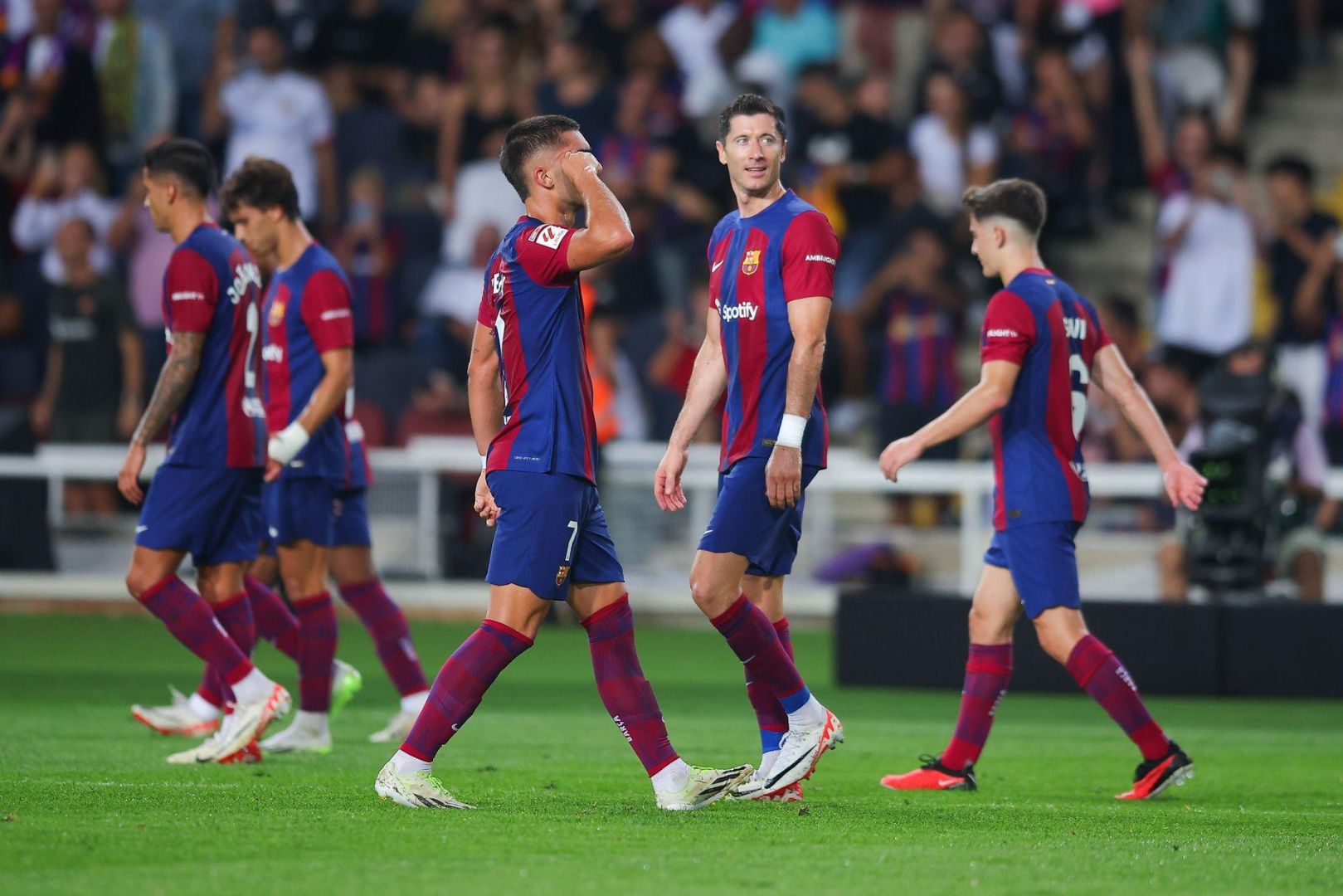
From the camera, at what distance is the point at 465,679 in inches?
256

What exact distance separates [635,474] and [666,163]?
11.2 ft

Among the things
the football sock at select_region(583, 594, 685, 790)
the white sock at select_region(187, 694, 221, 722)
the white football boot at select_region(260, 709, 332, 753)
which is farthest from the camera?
the white sock at select_region(187, 694, 221, 722)

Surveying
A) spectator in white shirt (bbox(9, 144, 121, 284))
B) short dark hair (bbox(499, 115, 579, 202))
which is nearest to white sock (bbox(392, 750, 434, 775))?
short dark hair (bbox(499, 115, 579, 202))

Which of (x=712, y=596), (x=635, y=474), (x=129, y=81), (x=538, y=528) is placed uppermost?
(x=129, y=81)

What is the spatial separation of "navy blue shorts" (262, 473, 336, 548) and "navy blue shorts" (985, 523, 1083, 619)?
297cm

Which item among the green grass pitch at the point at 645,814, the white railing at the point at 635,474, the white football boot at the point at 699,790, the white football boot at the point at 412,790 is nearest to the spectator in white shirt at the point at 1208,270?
the white railing at the point at 635,474

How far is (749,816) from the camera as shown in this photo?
6.71 metres

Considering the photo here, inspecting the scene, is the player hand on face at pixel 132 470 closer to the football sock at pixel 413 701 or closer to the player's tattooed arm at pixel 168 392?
the player's tattooed arm at pixel 168 392

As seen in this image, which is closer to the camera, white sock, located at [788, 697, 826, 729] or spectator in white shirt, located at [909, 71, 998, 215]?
white sock, located at [788, 697, 826, 729]

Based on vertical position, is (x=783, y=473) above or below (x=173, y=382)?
below

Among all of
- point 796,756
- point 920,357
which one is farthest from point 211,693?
point 920,357

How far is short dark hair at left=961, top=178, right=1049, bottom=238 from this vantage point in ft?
26.0

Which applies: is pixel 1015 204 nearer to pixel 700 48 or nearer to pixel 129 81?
pixel 700 48

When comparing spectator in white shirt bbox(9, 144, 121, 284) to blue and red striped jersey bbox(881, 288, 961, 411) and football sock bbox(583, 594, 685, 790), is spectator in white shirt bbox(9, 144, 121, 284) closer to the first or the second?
blue and red striped jersey bbox(881, 288, 961, 411)
